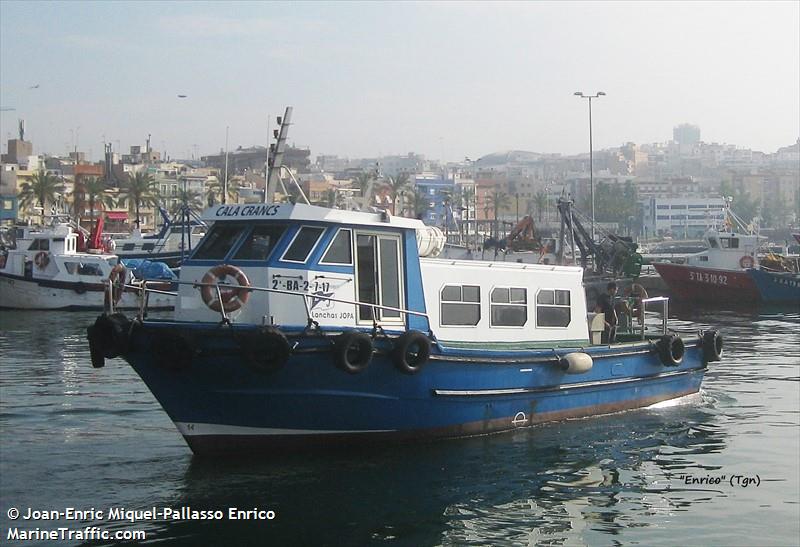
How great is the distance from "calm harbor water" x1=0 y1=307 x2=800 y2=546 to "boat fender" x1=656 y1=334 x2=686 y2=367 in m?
1.02

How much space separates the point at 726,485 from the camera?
631 inches

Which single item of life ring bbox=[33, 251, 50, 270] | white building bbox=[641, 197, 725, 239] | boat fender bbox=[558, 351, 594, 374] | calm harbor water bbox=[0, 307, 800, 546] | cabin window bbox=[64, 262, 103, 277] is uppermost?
white building bbox=[641, 197, 725, 239]

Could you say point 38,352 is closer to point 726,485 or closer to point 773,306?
point 726,485

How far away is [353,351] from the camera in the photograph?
50.8 ft

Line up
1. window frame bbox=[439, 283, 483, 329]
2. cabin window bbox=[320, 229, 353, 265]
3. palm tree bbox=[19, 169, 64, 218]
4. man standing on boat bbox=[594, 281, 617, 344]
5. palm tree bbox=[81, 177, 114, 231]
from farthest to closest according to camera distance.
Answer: palm tree bbox=[19, 169, 64, 218]
palm tree bbox=[81, 177, 114, 231]
man standing on boat bbox=[594, 281, 617, 344]
window frame bbox=[439, 283, 483, 329]
cabin window bbox=[320, 229, 353, 265]

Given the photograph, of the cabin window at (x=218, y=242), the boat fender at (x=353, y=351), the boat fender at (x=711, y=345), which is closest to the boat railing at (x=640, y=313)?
the boat fender at (x=711, y=345)

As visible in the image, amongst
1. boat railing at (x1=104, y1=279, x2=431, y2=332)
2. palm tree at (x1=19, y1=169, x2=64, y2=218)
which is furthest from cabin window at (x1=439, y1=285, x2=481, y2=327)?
palm tree at (x1=19, y1=169, x2=64, y2=218)

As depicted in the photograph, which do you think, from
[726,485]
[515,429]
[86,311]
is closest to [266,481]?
[515,429]

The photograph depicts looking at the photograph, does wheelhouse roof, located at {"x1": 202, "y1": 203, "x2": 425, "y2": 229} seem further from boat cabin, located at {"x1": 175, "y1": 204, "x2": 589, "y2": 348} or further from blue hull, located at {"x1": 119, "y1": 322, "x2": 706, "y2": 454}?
blue hull, located at {"x1": 119, "y1": 322, "x2": 706, "y2": 454}

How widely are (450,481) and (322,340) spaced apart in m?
2.72

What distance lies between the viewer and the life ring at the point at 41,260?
4725cm

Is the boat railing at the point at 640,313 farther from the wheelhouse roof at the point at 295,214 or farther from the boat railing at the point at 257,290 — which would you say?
the wheelhouse roof at the point at 295,214

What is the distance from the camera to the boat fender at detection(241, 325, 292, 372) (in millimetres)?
14836

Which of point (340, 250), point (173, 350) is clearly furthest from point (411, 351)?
point (173, 350)
